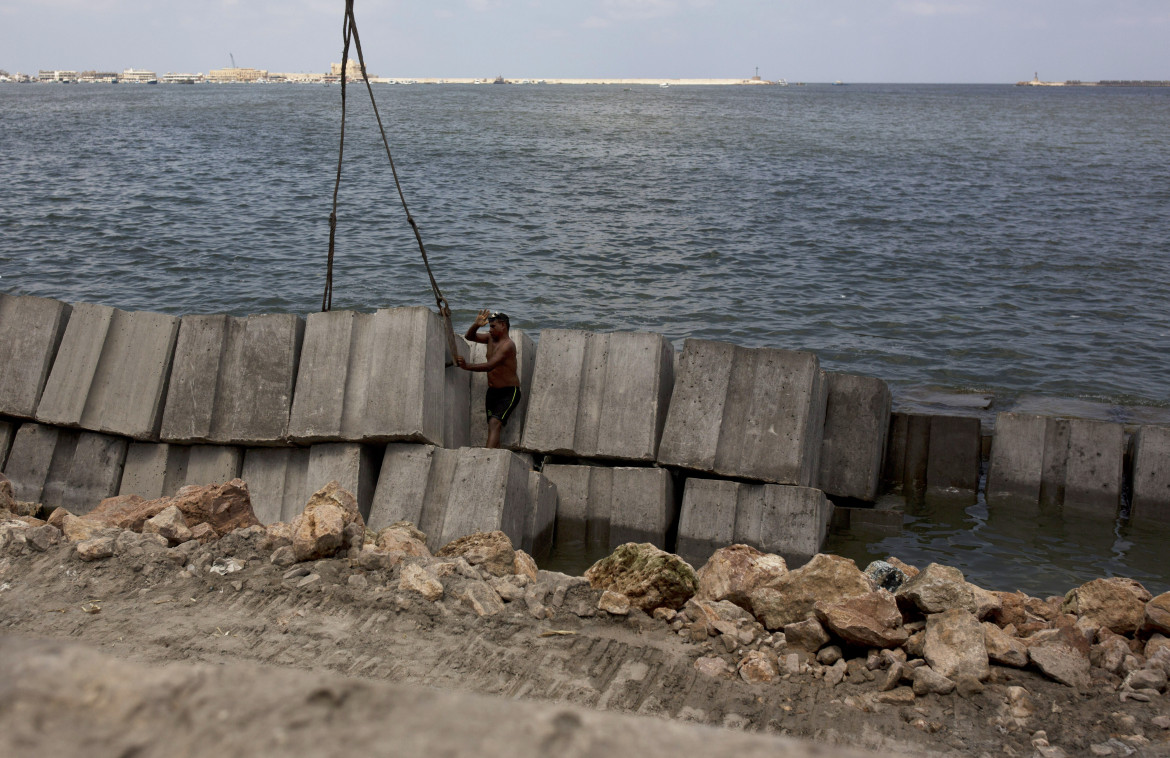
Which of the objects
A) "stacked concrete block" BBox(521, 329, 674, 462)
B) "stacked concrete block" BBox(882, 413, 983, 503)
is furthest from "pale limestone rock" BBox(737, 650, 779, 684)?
"stacked concrete block" BBox(882, 413, 983, 503)

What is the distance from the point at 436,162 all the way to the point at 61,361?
98.0 ft

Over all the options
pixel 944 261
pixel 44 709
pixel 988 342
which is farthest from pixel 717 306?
pixel 44 709

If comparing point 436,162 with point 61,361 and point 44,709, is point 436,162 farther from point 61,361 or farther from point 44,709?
point 44,709

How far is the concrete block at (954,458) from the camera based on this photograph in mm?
9062

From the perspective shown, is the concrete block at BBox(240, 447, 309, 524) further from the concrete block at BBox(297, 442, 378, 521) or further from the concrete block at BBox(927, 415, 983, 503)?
the concrete block at BBox(927, 415, 983, 503)

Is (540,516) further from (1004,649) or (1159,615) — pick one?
(1159,615)

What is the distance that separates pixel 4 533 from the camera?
18.1ft

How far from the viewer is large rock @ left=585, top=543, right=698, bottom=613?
17.0 ft

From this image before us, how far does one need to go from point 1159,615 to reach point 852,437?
3.49 meters

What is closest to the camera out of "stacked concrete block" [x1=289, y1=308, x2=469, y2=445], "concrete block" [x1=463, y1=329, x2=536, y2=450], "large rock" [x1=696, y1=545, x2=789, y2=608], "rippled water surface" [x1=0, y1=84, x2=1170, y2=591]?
"large rock" [x1=696, y1=545, x2=789, y2=608]

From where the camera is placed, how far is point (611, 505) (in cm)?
752

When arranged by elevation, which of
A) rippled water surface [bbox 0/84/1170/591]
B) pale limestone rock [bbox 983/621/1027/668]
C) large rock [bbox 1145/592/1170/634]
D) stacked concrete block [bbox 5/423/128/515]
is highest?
rippled water surface [bbox 0/84/1170/591]

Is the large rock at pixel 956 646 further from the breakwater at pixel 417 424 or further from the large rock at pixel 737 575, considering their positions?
the breakwater at pixel 417 424

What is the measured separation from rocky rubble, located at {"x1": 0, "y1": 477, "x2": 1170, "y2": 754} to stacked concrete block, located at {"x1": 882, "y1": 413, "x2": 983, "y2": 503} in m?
3.32
